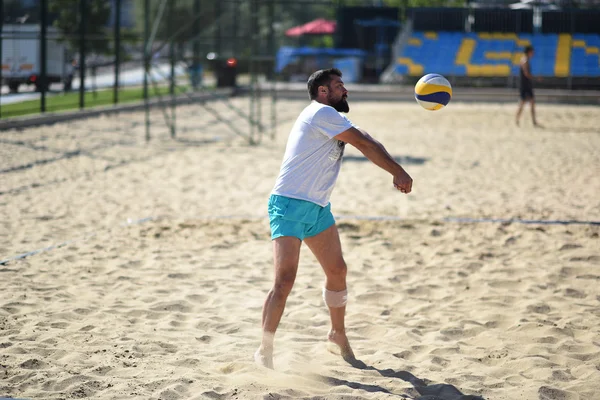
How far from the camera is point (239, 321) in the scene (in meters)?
5.34

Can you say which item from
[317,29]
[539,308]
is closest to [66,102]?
[539,308]

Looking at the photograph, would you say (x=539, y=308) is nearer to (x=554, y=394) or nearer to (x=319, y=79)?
(x=554, y=394)

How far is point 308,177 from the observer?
14.3ft

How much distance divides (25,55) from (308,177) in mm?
13942

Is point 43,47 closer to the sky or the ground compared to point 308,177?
closer to the sky

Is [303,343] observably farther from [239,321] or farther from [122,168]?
[122,168]

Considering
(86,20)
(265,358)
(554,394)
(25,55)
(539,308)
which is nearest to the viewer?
(554,394)

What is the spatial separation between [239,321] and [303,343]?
1.97 ft

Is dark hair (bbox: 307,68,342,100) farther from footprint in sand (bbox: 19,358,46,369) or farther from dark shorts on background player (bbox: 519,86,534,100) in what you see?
dark shorts on background player (bbox: 519,86,534,100)

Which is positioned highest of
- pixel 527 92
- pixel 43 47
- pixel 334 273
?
pixel 43 47

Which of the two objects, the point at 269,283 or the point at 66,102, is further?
the point at 66,102

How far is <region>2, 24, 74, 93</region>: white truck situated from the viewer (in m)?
15.6

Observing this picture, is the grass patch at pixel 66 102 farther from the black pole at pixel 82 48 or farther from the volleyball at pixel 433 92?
the volleyball at pixel 433 92

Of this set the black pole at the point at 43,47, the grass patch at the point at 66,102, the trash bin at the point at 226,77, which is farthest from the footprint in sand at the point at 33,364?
the trash bin at the point at 226,77
